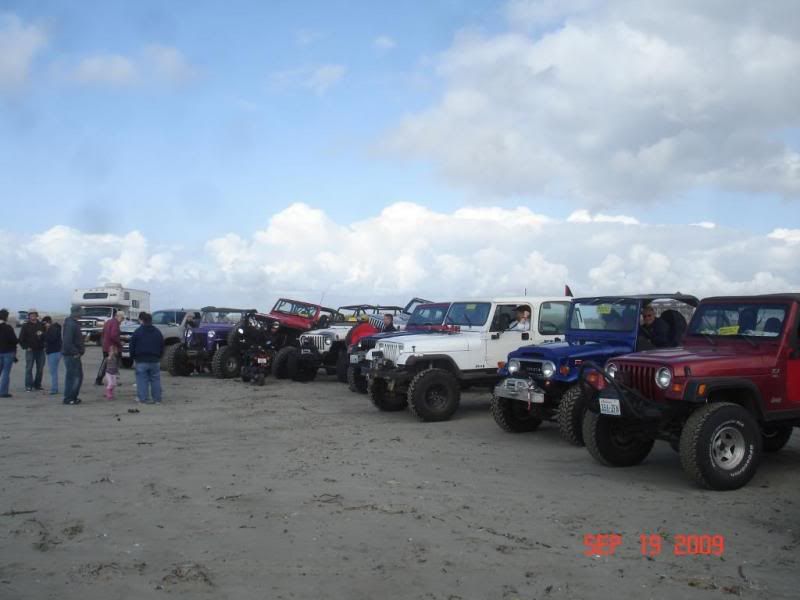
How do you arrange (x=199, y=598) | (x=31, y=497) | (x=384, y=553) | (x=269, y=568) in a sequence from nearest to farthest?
(x=199, y=598) → (x=269, y=568) → (x=384, y=553) → (x=31, y=497)

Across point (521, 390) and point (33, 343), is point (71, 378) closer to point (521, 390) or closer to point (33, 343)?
point (33, 343)

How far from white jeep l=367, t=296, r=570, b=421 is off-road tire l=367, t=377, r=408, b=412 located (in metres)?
0.02

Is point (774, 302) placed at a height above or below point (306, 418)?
above

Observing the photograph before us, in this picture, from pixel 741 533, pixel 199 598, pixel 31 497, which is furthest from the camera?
pixel 31 497

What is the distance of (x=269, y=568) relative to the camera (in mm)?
4645

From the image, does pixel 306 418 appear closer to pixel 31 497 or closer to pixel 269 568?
pixel 31 497

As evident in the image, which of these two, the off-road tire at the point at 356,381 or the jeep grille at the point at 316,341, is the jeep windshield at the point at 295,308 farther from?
the off-road tire at the point at 356,381

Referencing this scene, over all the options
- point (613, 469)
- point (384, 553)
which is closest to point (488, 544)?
point (384, 553)

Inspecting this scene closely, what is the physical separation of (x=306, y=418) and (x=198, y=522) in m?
5.94

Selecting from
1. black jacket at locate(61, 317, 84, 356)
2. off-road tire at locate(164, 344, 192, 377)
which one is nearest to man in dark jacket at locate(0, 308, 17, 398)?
black jacket at locate(61, 317, 84, 356)

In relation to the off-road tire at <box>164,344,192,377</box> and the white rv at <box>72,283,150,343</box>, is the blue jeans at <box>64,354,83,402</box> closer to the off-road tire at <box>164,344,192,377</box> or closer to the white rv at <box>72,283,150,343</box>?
the off-road tire at <box>164,344,192,377</box>

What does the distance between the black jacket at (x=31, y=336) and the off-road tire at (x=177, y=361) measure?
4082 mm

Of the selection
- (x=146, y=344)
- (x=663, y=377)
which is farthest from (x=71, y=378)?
(x=663, y=377)

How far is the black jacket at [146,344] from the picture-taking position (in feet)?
41.4
